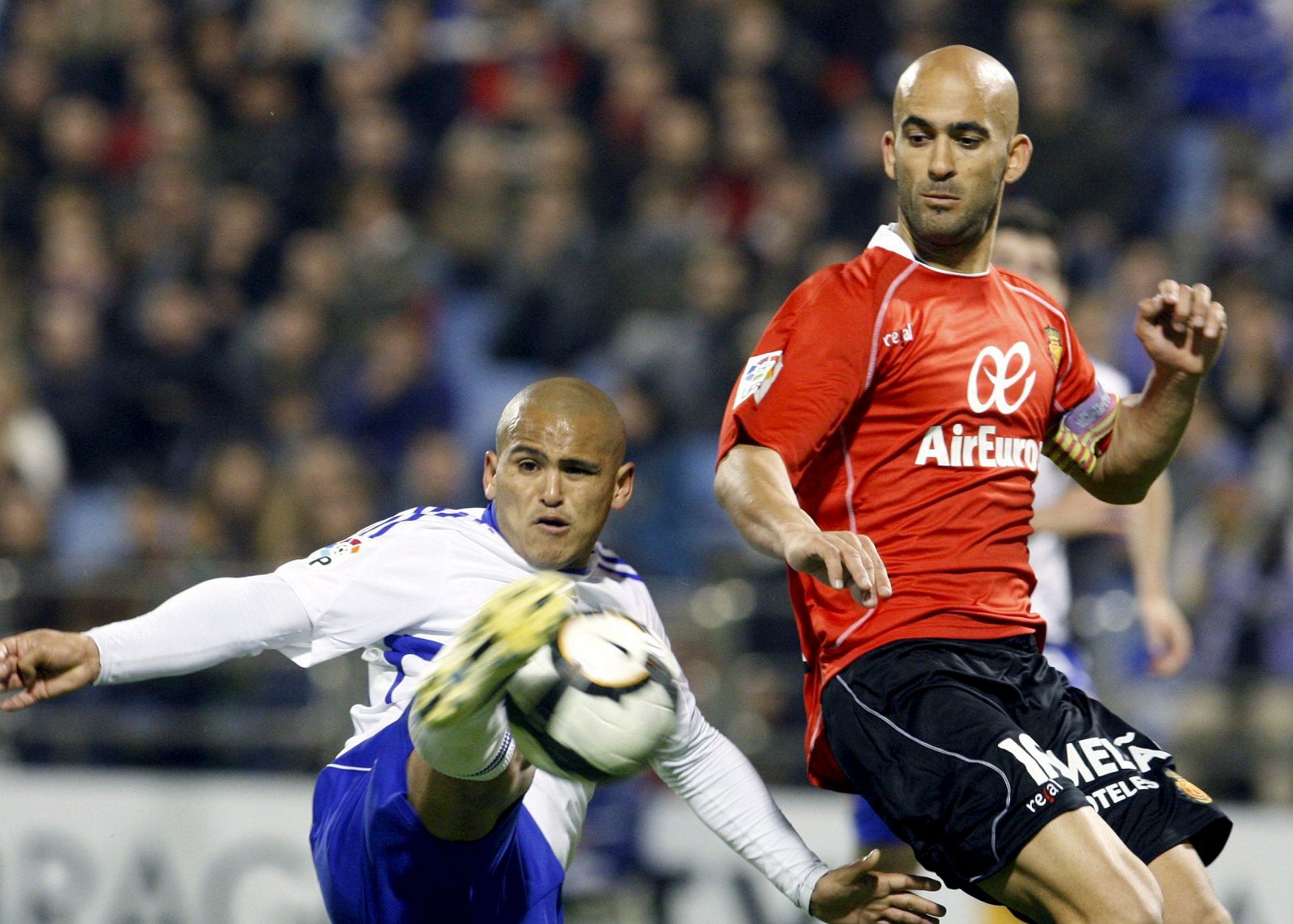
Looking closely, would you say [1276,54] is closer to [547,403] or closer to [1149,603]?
[1149,603]

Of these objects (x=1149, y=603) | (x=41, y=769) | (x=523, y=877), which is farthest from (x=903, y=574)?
(x=41, y=769)

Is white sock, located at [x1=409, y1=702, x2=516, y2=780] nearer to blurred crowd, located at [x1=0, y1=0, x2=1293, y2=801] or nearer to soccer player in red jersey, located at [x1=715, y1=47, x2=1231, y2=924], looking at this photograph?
soccer player in red jersey, located at [x1=715, y1=47, x2=1231, y2=924]

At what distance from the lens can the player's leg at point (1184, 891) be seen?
3717 mm

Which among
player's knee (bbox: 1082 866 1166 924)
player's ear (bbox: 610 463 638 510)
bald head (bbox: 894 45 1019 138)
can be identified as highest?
bald head (bbox: 894 45 1019 138)

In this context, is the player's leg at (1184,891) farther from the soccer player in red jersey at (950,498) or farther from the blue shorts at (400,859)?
the blue shorts at (400,859)

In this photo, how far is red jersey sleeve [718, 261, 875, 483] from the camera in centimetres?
377

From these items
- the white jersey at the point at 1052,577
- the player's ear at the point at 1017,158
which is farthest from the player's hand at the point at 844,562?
the white jersey at the point at 1052,577

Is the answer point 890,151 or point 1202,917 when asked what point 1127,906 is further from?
point 890,151

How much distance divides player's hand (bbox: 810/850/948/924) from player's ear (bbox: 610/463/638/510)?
94 cm

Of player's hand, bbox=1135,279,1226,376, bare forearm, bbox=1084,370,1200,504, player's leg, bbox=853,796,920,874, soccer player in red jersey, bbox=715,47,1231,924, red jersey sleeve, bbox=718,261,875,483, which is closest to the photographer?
soccer player in red jersey, bbox=715,47,1231,924

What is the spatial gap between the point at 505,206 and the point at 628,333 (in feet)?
4.66

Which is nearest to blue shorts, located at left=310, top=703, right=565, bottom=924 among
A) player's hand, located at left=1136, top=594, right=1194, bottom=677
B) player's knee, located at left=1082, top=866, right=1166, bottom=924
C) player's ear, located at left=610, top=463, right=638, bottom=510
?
player's ear, located at left=610, top=463, right=638, bottom=510

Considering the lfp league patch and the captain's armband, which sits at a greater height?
the lfp league patch

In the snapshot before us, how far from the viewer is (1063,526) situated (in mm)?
5414
